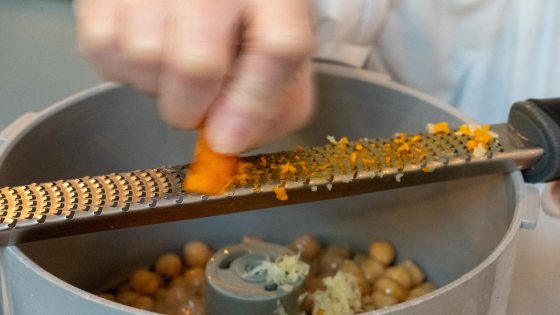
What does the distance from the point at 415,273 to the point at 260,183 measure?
0.25 metres

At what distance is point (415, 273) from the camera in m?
0.63

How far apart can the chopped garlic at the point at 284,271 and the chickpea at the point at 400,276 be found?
104 millimetres

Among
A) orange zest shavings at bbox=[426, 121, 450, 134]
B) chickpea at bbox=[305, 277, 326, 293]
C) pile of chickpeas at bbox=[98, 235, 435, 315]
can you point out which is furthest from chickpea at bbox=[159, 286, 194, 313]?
orange zest shavings at bbox=[426, 121, 450, 134]

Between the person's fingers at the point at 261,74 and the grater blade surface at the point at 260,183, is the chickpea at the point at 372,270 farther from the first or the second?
the person's fingers at the point at 261,74

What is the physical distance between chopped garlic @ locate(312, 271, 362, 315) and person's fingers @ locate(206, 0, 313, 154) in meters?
0.21

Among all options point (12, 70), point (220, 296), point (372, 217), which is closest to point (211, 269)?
point (220, 296)

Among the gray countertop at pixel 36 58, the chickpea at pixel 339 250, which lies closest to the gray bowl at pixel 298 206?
the chickpea at pixel 339 250

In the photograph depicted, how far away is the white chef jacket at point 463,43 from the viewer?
665mm

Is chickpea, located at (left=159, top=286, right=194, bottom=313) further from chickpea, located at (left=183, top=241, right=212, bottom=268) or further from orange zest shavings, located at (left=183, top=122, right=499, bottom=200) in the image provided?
orange zest shavings, located at (left=183, top=122, right=499, bottom=200)

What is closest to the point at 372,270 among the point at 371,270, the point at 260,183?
the point at 371,270

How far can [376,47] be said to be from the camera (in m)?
0.72

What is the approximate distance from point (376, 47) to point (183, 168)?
13.1 inches

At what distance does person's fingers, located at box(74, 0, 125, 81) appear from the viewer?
35 cm

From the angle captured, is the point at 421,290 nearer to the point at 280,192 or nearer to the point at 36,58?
the point at 280,192
